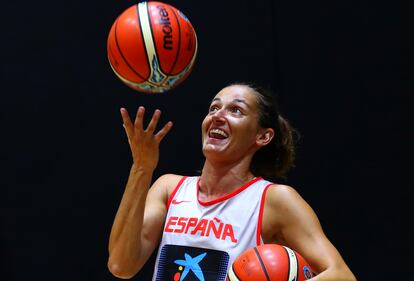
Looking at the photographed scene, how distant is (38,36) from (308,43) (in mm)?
1643

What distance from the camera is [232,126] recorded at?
2.70 m

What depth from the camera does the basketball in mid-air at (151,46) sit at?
7.72 ft

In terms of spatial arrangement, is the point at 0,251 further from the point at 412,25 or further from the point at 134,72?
the point at 412,25

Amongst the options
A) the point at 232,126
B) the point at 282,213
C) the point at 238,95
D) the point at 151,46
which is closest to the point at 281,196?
the point at 282,213

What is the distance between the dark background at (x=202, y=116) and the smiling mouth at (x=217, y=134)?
3.89 ft

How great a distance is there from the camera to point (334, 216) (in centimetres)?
381

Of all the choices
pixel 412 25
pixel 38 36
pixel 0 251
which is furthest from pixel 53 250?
pixel 412 25

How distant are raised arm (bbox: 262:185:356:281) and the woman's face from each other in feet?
0.79

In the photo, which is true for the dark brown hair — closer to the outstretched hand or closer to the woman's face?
the woman's face

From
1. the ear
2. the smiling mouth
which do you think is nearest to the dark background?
the ear

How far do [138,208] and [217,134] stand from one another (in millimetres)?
486

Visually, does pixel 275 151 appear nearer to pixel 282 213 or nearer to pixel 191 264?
pixel 282 213

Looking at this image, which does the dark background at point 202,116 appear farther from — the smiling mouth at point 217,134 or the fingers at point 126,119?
the fingers at point 126,119

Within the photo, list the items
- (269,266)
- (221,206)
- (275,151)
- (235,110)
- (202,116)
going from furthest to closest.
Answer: (202,116), (275,151), (235,110), (221,206), (269,266)
